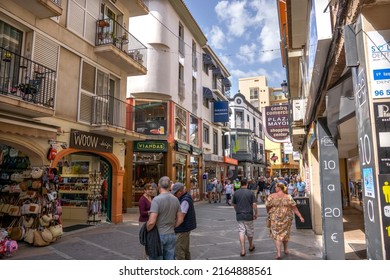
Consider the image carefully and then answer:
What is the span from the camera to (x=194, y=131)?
2459cm

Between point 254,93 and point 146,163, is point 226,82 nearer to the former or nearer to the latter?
point 146,163

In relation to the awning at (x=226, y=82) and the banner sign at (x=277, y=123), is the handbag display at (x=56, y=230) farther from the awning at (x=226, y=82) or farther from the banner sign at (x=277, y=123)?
the awning at (x=226, y=82)

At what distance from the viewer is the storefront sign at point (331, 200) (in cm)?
665

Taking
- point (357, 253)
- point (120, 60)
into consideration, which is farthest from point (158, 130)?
point (357, 253)

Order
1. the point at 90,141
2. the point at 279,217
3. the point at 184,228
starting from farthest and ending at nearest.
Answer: the point at 90,141
the point at 279,217
the point at 184,228

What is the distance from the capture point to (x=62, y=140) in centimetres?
1021

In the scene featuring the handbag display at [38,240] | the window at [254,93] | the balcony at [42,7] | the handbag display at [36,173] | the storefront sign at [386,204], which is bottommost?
the handbag display at [38,240]

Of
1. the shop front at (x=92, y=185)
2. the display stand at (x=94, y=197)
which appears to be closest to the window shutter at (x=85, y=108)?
the shop front at (x=92, y=185)

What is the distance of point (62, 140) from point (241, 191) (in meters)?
6.12

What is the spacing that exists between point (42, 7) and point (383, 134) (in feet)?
29.7

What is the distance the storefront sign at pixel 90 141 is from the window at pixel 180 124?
8.44 meters

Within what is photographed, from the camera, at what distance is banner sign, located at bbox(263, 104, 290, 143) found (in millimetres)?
15148

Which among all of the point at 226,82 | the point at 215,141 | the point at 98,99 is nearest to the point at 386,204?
the point at 98,99

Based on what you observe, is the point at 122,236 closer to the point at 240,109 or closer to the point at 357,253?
the point at 357,253
